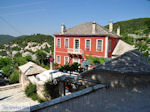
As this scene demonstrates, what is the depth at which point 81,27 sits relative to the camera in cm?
1877

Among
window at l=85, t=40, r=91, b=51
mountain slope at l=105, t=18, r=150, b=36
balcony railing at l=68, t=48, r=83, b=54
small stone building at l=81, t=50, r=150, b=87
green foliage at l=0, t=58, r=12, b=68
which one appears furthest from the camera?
green foliage at l=0, t=58, r=12, b=68

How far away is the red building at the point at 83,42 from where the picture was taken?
1579 centimetres

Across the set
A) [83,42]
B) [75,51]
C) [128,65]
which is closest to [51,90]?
[128,65]

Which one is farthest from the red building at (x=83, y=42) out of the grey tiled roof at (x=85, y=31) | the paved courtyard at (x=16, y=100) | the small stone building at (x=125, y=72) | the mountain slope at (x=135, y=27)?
the small stone building at (x=125, y=72)

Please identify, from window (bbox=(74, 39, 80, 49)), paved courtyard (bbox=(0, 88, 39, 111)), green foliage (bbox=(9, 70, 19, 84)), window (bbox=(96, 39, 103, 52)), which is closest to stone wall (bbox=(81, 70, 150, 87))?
paved courtyard (bbox=(0, 88, 39, 111))

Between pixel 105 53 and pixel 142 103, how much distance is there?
12.7m

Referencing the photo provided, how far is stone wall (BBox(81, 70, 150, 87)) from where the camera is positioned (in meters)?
3.23

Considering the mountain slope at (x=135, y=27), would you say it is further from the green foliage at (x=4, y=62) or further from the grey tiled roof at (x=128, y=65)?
the green foliage at (x=4, y=62)

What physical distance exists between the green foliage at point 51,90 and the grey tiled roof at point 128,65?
4.65 metres

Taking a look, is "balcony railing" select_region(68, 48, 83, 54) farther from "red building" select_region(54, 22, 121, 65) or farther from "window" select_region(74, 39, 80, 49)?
"window" select_region(74, 39, 80, 49)

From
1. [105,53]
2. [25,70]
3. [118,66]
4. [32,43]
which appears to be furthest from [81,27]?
[32,43]

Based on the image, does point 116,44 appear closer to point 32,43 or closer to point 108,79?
point 108,79

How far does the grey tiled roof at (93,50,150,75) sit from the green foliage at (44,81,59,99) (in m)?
4.65

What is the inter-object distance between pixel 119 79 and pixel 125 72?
37 centimetres
